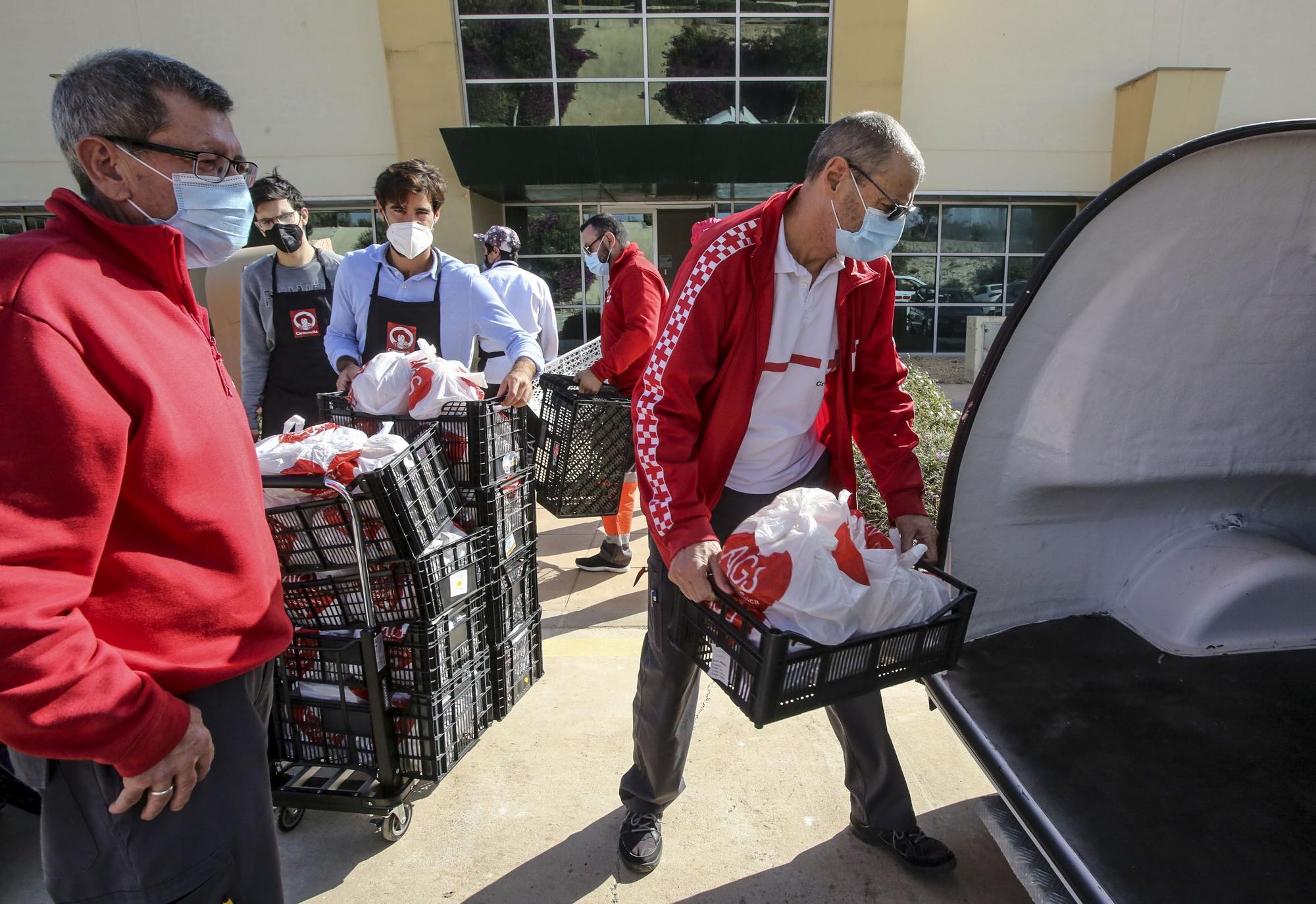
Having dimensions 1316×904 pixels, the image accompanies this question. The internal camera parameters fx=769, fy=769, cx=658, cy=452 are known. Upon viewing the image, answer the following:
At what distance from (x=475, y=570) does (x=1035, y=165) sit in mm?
14402

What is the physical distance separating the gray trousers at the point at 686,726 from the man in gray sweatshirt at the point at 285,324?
8.42ft

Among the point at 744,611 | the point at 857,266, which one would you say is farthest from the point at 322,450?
the point at 857,266

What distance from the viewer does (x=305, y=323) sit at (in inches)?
161

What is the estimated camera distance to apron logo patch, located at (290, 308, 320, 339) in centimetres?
409

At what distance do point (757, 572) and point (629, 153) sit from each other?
1143 cm

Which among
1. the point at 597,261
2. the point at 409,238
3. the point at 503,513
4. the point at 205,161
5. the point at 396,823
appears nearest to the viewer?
the point at 205,161

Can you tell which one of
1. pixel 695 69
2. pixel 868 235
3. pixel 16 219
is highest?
pixel 695 69

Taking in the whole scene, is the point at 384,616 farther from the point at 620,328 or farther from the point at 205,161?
the point at 620,328

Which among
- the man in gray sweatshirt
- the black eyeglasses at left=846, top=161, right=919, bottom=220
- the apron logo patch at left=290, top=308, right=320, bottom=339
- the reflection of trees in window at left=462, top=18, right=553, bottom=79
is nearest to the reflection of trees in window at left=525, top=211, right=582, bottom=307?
the reflection of trees in window at left=462, top=18, right=553, bottom=79

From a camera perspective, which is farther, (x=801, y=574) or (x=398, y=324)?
(x=398, y=324)

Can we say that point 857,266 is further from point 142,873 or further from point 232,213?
point 142,873

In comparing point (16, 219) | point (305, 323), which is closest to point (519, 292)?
point (305, 323)

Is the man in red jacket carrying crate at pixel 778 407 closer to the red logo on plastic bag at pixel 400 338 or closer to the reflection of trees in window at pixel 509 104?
the red logo on plastic bag at pixel 400 338

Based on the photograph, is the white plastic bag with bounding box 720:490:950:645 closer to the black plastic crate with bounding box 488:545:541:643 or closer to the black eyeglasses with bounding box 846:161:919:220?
the black eyeglasses with bounding box 846:161:919:220
